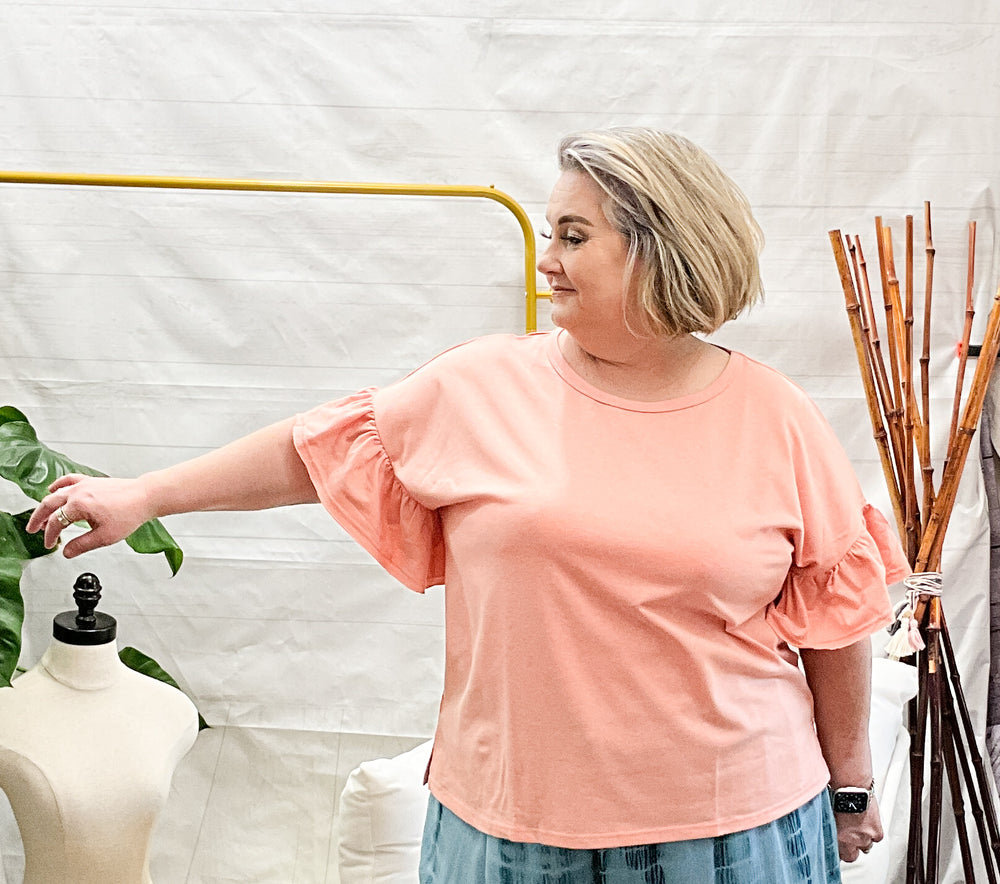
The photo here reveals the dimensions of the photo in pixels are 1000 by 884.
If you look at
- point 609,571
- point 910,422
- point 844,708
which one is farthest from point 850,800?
point 910,422

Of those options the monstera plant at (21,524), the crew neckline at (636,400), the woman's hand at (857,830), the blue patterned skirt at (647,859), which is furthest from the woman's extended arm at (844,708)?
the monstera plant at (21,524)

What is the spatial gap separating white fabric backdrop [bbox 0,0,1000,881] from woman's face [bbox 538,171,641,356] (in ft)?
3.50

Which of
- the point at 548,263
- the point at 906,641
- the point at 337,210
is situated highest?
the point at 548,263

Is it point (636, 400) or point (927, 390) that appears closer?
point (636, 400)

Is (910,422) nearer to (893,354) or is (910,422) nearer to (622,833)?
(893,354)

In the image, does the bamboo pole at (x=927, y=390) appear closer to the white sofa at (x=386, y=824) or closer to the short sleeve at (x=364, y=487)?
the white sofa at (x=386, y=824)

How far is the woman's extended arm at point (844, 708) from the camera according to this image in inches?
52.3

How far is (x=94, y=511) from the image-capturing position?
1213 millimetres

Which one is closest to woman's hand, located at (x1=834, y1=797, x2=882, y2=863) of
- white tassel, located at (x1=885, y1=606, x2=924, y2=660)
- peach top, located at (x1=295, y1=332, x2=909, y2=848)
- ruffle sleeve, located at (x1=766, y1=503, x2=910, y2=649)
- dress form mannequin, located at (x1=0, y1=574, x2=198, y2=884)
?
peach top, located at (x1=295, y1=332, x2=909, y2=848)

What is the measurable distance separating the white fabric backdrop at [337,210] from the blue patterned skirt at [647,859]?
1145mm

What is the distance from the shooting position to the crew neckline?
1238 mm

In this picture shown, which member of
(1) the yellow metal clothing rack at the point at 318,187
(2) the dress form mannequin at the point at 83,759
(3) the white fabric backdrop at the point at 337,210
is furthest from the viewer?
(3) the white fabric backdrop at the point at 337,210

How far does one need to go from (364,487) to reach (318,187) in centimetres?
109

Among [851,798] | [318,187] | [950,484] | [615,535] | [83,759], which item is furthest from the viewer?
[318,187]
